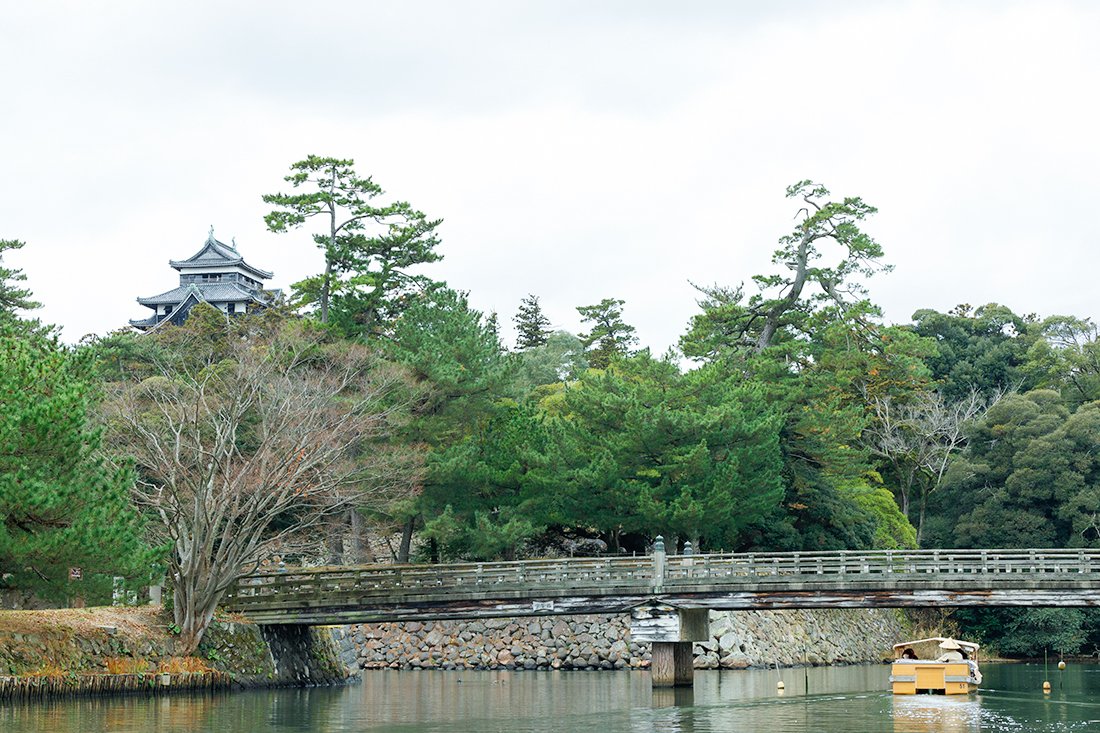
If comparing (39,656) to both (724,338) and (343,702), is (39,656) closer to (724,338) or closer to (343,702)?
(343,702)

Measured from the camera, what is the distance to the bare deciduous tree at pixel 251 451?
31031 millimetres

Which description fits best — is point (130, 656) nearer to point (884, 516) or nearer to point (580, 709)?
point (580, 709)

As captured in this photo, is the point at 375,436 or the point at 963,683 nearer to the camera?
the point at 963,683

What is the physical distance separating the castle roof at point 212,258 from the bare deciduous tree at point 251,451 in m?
57.4

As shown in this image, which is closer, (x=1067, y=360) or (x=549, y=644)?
(x=549, y=644)

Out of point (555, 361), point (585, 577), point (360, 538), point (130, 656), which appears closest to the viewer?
point (130, 656)

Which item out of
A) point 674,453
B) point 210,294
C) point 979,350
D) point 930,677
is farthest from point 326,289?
point 210,294

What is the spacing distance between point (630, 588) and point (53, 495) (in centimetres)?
1677

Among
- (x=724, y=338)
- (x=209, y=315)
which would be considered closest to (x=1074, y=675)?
(x=724, y=338)

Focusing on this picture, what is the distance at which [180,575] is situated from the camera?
1222 inches

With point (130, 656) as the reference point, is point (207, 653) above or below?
below

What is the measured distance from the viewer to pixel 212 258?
103 m

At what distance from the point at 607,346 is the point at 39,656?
64.3 meters

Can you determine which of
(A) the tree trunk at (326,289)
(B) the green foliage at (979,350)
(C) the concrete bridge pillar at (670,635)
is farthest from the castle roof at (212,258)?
(C) the concrete bridge pillar at (670,635)
